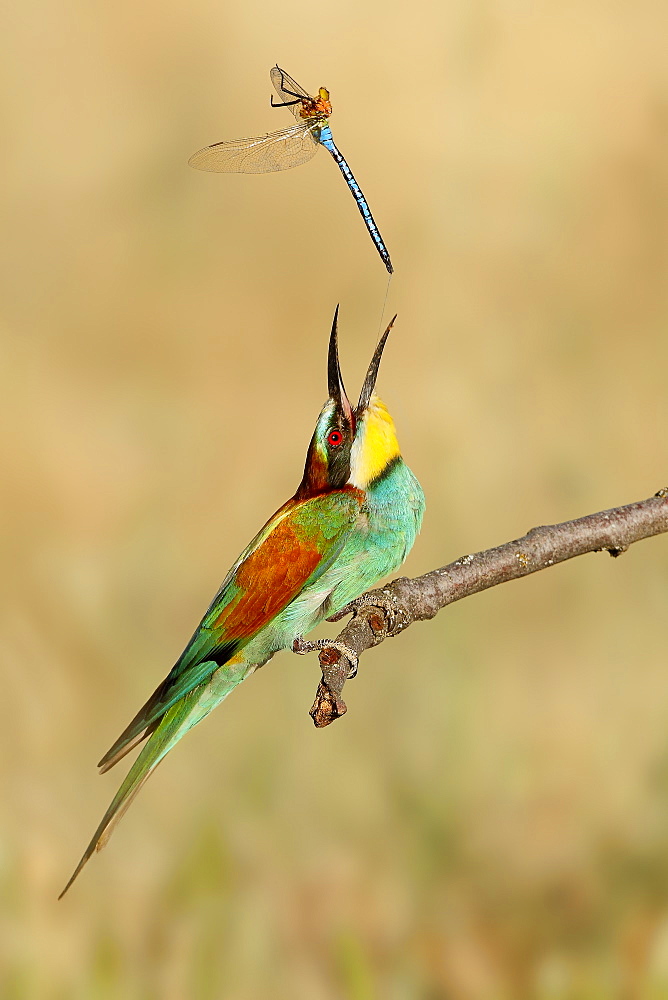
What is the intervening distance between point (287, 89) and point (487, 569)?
2.60 feet

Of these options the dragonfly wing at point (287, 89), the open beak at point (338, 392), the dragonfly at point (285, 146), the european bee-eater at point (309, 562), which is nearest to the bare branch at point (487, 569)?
the european bee-eater at point (309, 562)

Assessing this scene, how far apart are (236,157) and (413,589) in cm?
61

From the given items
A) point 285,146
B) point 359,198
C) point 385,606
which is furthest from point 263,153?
point 385,606

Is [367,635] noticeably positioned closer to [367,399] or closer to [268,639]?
[268,639]

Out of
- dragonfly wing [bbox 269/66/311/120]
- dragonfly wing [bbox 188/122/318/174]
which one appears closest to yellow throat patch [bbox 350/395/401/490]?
dragonfly wing [bbox 188/122/318/174]

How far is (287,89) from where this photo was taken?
1353 millimetres

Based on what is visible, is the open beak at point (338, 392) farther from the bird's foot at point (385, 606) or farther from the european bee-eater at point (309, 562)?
the bird's foot at point (385, 606)

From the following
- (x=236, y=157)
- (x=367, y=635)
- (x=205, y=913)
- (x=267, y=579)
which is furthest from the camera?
(x=205, y=913)

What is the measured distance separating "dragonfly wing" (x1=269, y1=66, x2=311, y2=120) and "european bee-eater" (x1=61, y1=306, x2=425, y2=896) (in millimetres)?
434

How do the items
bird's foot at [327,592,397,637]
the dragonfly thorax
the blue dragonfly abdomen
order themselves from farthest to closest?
the dragonfly thorax < the blue dragonfly abdomen < bird's foot at [327,592,397,637]

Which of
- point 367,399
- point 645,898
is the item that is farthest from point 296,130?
point 645,898

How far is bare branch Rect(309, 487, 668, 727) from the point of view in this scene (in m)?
0.94

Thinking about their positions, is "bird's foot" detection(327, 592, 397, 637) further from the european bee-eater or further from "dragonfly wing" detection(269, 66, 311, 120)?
"dragonfly wing" detection(269, 66, 311, 120)

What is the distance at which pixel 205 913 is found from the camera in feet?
6.20
